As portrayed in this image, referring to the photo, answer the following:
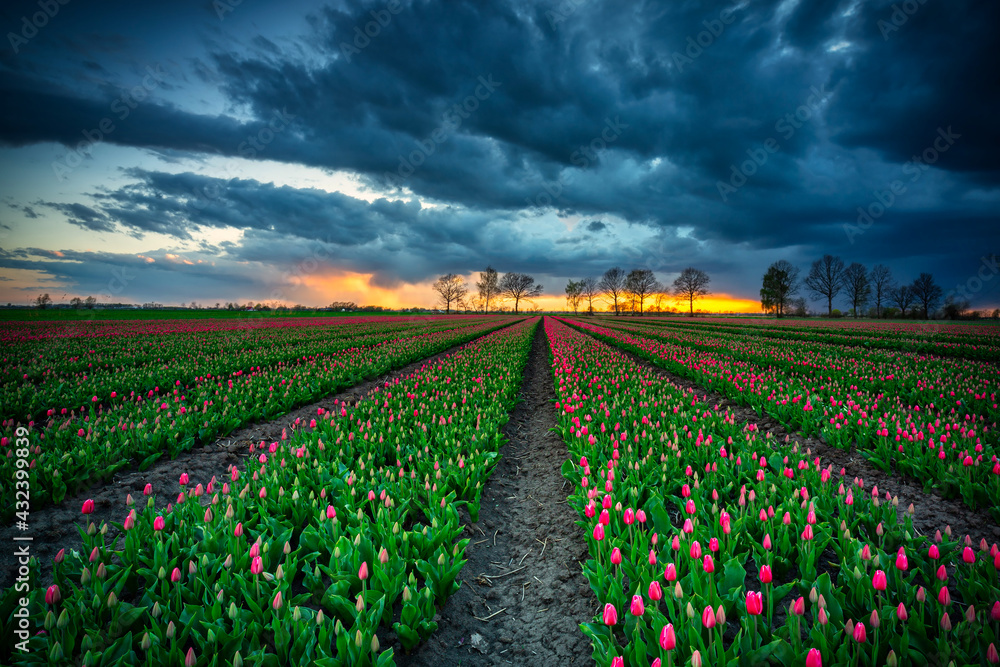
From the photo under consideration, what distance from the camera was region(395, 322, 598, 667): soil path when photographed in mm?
2752

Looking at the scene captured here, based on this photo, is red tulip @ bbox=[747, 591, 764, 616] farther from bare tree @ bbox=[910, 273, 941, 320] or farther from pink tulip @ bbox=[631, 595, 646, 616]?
bare tree @ bbox=[910, 273, 941, 320]

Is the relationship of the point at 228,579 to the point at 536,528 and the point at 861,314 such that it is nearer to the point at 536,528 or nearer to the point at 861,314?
the point at 536,528

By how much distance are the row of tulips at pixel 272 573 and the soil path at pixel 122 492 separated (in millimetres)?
284

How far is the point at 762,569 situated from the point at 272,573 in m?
3.46

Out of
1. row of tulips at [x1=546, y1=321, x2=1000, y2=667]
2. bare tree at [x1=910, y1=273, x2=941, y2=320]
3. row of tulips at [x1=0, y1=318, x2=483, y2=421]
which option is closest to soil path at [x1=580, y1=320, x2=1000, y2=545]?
row of tulips at [x1=546, y1=321, x2=1000, y2=667]

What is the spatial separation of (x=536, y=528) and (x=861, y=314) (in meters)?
97.4

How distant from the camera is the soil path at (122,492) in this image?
357 cm

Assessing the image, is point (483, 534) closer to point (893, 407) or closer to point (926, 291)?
point (893, 407)

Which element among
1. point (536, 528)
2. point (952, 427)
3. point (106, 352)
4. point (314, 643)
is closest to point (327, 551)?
point (314, 643)

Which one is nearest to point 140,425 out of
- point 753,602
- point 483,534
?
point 483,534

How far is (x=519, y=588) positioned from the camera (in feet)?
11.4

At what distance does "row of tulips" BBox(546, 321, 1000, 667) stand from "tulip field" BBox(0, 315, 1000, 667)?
0.07ft

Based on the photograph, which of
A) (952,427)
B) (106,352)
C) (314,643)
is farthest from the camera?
(106,352)

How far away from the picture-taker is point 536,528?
439 cm
